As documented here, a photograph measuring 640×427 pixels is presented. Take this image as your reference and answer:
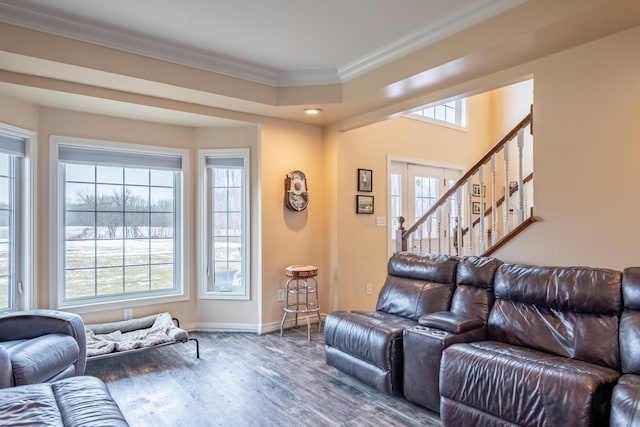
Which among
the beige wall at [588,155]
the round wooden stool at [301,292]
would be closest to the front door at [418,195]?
the round wooden stool at [301,292]

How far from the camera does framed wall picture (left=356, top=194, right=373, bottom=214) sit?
4762 mm

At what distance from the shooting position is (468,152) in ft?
20.4

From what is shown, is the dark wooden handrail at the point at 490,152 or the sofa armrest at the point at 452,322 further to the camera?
the dark wooden handrail at the point at 490,152

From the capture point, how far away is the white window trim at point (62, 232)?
12.0 feet

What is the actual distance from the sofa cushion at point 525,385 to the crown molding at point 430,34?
212 cm

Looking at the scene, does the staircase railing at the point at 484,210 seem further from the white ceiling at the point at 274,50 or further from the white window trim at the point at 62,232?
the white window trim at the point at 62,232

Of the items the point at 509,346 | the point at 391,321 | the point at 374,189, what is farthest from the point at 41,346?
the point at 374,189

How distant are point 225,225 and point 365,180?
1.77 m

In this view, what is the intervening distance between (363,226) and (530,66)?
2.52 metres

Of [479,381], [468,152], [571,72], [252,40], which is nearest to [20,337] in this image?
[252,40]

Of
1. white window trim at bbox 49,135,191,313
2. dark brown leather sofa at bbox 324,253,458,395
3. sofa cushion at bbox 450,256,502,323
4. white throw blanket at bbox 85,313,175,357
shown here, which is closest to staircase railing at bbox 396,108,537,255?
sofa cushion at bbox 450,256,502,323

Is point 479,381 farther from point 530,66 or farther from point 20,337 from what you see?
point 20,337

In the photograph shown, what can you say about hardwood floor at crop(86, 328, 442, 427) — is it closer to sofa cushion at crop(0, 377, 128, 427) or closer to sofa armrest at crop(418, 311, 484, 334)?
sofa armrest at crop(418, 311, 484, 334)

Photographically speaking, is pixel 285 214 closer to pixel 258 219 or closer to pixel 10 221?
pixel 258 219
